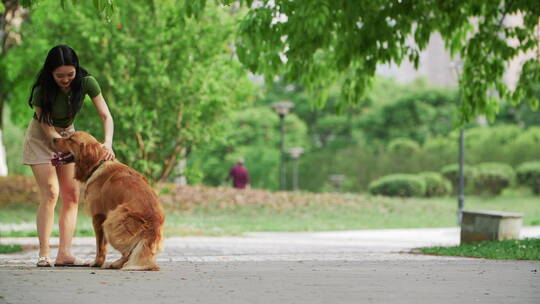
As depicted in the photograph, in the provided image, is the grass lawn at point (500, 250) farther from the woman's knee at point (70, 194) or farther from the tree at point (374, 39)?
the woman's knee at point (70, 194)

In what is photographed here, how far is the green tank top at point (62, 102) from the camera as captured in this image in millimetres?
7172

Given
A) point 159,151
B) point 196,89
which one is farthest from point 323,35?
point 159,151

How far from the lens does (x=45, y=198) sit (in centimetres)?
745

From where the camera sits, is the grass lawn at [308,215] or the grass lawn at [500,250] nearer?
the grass lawn at [500,250]

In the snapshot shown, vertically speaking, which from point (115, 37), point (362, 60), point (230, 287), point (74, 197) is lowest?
point (230, 287)

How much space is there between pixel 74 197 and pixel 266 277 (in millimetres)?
2010

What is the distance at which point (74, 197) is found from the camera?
7520mm

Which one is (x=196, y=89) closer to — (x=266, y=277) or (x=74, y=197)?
(x=74, y=197)

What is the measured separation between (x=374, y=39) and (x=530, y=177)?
2587 cm

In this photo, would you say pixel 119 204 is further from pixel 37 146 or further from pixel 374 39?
pixel 374 39

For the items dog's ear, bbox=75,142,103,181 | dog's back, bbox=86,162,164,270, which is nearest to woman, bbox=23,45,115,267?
dog's ear, bbox=75,142,103,181

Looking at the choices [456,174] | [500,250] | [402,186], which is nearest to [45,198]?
[500,250]

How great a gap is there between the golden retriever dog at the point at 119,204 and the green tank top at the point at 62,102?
1.03 ft

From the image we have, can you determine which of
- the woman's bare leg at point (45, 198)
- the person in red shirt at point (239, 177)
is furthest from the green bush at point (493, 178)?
the woman's bare leg at point (45, 198)
